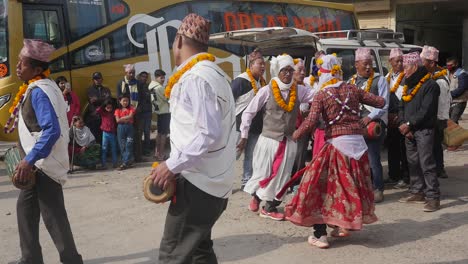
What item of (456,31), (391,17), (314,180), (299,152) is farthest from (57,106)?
(456,31)

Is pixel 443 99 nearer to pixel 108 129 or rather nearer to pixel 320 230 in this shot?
pixel 320 230

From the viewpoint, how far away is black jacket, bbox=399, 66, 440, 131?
6000 mm

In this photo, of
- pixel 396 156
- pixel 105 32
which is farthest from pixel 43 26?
pixel 396 156

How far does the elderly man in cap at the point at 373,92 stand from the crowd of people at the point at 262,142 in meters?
0.02

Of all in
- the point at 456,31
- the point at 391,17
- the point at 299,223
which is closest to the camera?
the point at 299,223

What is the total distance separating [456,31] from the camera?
21.6m

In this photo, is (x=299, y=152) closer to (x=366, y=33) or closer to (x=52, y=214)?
(x=52, y=214)

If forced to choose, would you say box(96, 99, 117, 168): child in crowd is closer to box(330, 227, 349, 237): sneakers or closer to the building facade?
box(330, 227, 349, 237): sneakers

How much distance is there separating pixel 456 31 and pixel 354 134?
1900 centimetres

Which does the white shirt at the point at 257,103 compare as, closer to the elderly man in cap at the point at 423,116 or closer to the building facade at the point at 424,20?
the elderly man in cap at the point at 423,116

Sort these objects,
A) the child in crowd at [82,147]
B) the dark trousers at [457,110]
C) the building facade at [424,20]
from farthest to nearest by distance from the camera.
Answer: the building facade at [424,20]
the dark trousers at [457,110]
the child in crowd at [82,147]

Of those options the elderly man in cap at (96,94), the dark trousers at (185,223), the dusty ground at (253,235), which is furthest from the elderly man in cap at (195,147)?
the elderly man in cap at (96,94)

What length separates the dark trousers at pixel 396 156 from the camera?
24.8 feet

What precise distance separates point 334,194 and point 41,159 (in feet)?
8.37
